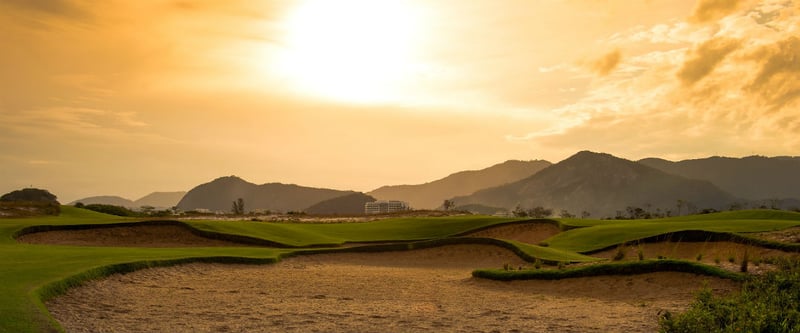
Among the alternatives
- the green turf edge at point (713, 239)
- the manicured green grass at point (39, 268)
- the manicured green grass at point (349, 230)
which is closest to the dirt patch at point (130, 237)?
the manicured green grass at point (349, 230)

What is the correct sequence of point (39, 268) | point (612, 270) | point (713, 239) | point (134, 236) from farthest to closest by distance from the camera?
point (134, 236) → point (713, 239) → point (612, 270) → point (39, 268)

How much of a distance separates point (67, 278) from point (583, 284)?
17984 mm

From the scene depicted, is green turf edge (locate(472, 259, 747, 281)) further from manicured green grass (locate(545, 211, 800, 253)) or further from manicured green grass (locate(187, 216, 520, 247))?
manicured green grass (locate(187, 216, 520, 247))

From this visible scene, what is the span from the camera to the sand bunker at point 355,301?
1514 centimetres

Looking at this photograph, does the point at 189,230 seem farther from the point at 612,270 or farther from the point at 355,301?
the point at 612,270

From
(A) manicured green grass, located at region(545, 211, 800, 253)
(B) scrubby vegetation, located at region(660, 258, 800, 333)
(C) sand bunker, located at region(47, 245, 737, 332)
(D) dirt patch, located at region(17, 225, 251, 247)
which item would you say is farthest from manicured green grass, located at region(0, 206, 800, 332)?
(B) scrubby vegetation, located at region(660, 258, 800, 333)

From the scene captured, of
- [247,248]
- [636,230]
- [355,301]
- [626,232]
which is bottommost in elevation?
[355,301]

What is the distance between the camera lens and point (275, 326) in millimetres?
14805

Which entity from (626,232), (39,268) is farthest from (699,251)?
(39,268)

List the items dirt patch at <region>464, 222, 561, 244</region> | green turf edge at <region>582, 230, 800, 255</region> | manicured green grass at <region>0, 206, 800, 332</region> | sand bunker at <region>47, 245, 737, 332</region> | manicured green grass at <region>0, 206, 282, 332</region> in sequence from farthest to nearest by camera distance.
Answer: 1. dirt patch at <region>464, 222, 561, 244</region>
2. green turf edge at <region>582, 230, 800, 255</region>
3. manicured green grass at <region>0, 206, 800, 332</region>
4. sand bunker at <region>47, 245, 737, 332</region>
5. manicured green grass at <region>0, 206, 282, 332</region>

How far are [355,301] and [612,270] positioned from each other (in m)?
10.5

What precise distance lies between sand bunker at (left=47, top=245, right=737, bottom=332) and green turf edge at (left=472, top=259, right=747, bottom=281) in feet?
1.21

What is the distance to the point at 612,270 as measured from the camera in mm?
22906

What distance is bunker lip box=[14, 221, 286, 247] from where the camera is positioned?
36844mm
